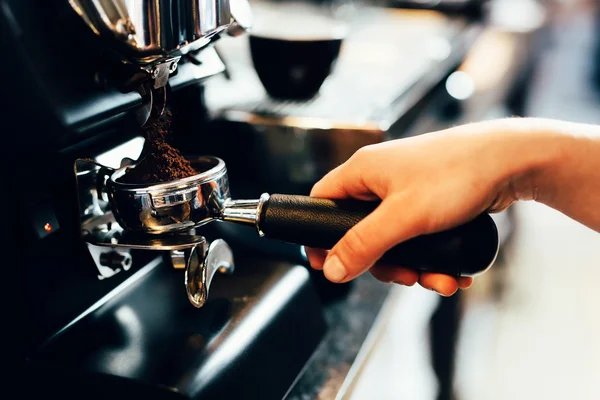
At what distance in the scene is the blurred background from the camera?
67cm

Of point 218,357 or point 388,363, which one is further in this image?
point 388,363

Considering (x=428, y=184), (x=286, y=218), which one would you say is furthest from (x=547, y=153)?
(x=286, y=218)

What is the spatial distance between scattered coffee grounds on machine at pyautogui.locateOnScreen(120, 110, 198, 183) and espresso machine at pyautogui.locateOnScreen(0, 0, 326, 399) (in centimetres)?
1

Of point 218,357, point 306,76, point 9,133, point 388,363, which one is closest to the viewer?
point 9,133

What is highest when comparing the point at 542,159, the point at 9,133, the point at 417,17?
the point at 9,133

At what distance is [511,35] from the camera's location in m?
1.75

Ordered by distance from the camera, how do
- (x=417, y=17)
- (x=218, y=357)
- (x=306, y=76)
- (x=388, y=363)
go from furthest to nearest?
(x=417, y=17) < (x=306, y=76) < (x=388, y=363) < (x=218, y=357)

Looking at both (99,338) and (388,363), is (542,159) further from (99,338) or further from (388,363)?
(99,338)

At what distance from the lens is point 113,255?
18.8 inches

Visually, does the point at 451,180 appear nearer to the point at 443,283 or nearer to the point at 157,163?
the point at 443,283

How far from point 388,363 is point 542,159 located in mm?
289

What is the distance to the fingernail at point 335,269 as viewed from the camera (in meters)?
0.41

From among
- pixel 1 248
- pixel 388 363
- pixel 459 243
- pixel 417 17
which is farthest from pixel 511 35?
pixel 1 248

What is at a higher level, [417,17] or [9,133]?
[9,133]
